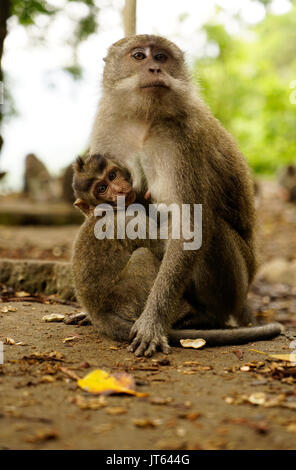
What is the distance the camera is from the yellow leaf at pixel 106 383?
2893 mm

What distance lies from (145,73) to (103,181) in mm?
935

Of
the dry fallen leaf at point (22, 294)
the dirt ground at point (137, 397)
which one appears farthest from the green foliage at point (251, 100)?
the dirt ground at point (137, 397)

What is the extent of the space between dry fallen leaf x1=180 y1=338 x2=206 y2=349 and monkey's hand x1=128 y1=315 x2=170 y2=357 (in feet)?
0.53

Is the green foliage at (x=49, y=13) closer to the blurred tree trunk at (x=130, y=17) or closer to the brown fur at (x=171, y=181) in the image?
the blurred tree trunk at (x=130, y=17)

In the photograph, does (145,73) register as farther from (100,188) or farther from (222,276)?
(222,276)

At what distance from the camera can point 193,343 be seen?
400cm

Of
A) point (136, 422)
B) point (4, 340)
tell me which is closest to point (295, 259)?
point (4, 340)

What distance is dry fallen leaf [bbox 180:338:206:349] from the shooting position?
395cm

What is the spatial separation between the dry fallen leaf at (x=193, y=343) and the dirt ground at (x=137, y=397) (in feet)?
0.27

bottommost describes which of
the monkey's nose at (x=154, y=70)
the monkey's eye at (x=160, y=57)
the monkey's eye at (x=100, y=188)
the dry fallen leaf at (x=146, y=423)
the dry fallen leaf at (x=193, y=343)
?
the dry fallen leaf at (x=146, y=423)

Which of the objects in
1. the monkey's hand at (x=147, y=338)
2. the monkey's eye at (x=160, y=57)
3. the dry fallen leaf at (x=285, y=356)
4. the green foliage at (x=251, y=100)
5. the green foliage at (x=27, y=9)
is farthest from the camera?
the green foliage at (x=251, y=100)

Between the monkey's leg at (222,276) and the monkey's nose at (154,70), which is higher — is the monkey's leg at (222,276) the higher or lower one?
the lower one

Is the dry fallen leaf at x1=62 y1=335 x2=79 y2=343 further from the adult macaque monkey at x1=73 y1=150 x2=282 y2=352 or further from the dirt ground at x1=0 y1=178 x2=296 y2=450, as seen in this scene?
the adult macaque monkey at x1=73 y1=150 x2=282 y2=352

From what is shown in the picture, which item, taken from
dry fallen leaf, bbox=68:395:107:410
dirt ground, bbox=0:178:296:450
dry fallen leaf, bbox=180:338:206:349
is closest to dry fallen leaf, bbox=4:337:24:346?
dirt ground, bbox=0:178:296:450
